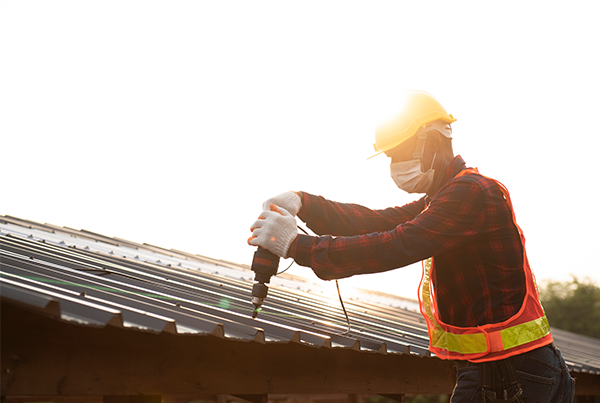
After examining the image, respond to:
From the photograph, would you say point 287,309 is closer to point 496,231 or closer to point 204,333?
point 204,333

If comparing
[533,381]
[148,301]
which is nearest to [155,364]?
[148,301]

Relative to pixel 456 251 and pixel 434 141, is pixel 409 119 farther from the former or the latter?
pixel 456 251

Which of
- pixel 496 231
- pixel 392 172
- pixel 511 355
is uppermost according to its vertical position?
pixel 392 172

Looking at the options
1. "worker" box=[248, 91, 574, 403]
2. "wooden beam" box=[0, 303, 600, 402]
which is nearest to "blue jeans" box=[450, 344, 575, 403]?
"worker" box=[248, 91, 574, 403]

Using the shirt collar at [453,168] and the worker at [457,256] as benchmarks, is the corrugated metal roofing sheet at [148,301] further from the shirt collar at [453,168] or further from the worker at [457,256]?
the shirt collar at [453,168]

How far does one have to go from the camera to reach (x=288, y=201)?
9.05 ft

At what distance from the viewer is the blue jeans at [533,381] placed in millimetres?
2402

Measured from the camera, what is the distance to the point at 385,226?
3260 mm

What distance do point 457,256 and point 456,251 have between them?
0.03m

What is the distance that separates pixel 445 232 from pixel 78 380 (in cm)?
220

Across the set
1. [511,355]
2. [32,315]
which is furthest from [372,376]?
[32,315]

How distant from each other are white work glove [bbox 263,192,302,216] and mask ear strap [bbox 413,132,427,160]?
71 cm

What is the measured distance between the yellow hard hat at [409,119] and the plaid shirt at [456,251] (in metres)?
0.28

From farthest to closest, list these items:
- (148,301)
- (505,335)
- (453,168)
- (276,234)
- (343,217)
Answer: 1. (148,301)
2. (343,217)
3. (453,168)
4. (505,335)
5. (276,234)
